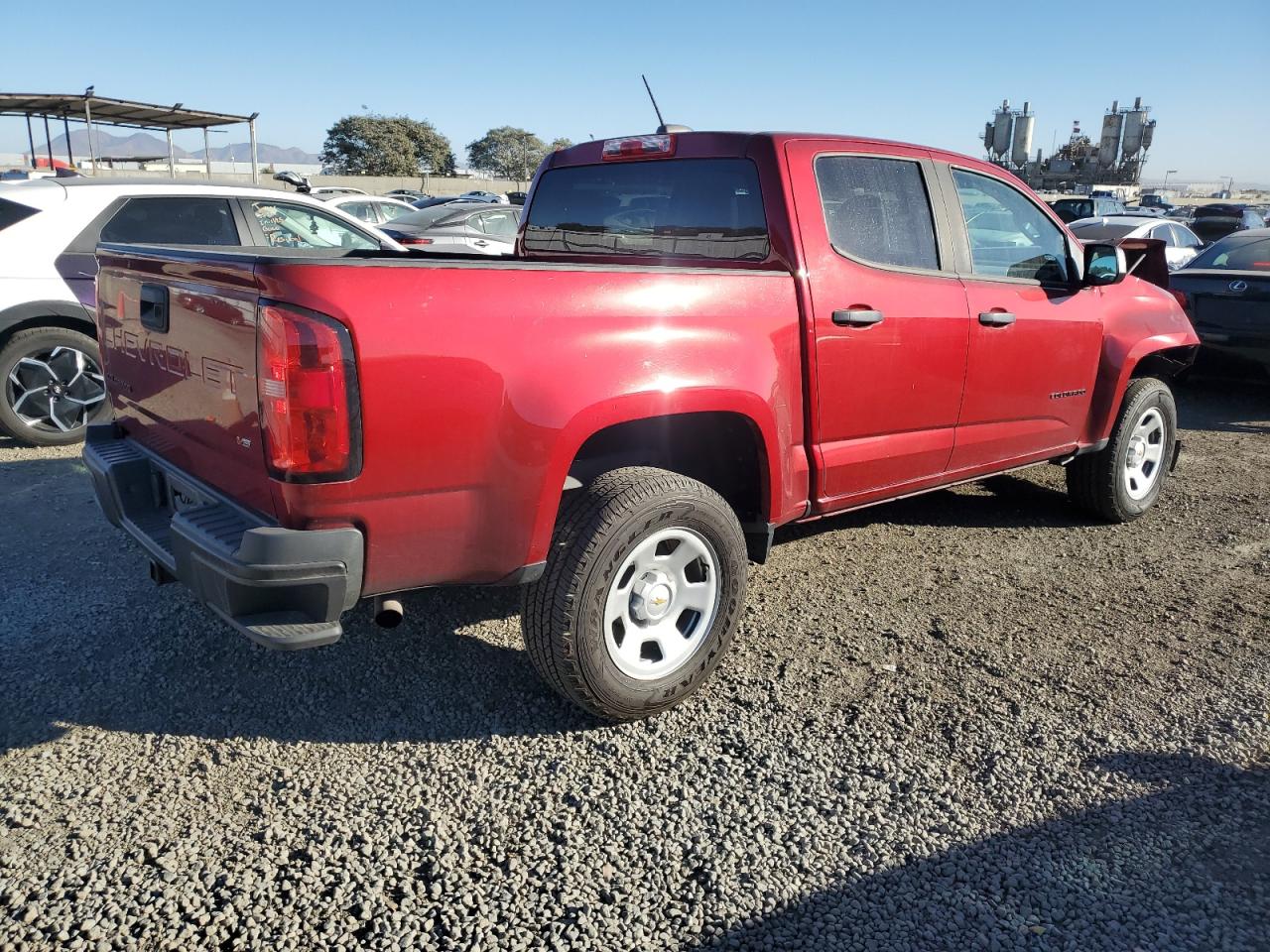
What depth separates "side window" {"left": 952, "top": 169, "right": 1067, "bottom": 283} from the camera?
4148 mm

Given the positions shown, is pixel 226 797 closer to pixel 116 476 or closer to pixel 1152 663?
pixel 116 476

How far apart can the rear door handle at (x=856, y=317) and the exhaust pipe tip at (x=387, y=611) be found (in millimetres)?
1865

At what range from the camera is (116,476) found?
3.04 meters

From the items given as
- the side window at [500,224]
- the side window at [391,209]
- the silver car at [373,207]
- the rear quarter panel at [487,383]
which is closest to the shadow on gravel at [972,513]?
the rear quarter panel at [487,383]

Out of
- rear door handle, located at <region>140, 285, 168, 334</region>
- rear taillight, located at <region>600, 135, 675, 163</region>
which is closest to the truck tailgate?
rear door handle, located at <region>140, 285, 168, 334</region>

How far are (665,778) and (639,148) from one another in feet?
8.47

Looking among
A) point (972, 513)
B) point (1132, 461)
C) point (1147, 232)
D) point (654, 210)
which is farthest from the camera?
point (1147, 232)

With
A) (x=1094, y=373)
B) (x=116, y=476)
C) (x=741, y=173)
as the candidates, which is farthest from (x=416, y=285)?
(x=1094, y=373)

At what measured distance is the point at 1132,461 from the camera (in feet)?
17.1

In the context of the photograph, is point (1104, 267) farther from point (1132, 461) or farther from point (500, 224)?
point (500, 224)

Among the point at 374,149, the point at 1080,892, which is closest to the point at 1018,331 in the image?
the point at 1080,892

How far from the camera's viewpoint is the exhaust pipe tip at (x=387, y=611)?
2.61 m

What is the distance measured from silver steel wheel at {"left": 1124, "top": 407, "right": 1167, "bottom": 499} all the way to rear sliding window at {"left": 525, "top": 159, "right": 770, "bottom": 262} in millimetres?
2922

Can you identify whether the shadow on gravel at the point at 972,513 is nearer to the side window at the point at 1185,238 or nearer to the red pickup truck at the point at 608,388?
the red pickup truck at the point at 608,388
